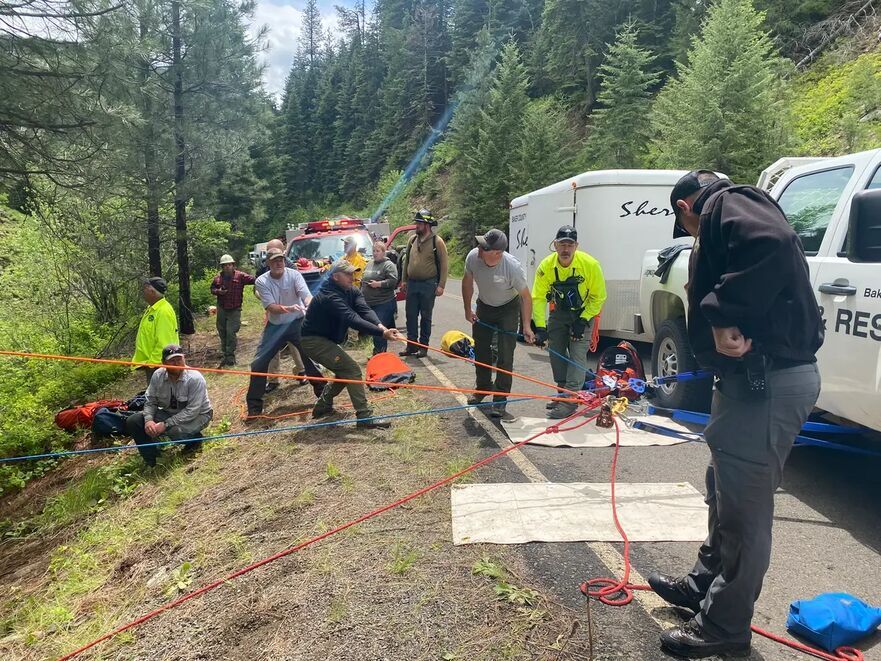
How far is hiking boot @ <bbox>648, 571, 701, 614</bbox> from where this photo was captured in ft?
9.07

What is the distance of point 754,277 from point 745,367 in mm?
414

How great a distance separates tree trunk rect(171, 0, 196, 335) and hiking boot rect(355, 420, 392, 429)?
9.12m

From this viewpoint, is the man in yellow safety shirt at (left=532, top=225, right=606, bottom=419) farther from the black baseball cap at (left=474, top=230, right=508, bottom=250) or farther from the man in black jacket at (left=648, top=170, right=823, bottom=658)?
the man in black jacket at (left=648, top=170, right=823, bottom=658)

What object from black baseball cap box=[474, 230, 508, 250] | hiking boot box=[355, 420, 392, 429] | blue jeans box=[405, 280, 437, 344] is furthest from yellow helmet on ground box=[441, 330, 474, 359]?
black baseball cap box=[474, 230, 508, 250]

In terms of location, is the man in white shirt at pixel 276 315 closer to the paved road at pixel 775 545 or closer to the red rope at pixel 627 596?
the paved road at pixel 775 545

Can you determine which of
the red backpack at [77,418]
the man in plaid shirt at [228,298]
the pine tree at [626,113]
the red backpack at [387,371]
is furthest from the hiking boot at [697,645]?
the pine tree at [626,113]

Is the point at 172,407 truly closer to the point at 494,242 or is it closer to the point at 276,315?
the point at 276,315

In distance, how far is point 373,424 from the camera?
6.15 meters

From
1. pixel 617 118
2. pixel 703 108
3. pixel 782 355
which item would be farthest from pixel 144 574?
pixel 617 118

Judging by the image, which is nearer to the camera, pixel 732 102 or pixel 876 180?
pixel 876 180

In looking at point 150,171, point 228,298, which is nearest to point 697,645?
point 228,298

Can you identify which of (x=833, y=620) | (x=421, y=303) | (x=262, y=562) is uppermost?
(x=421, y=303)

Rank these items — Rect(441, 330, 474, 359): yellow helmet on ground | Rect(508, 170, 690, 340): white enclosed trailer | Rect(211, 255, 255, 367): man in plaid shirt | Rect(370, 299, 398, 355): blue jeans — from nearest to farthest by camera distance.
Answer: Rect(508, 170, 690, 340): white enclosed trailer, Rect(441, 330, 474, 359): yellow helmet on ground, Rect(370, 299, 398, 355): blue jeans, Rect(211, 255, 255, 367): man in plaid shirt

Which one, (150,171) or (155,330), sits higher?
(150,171)
